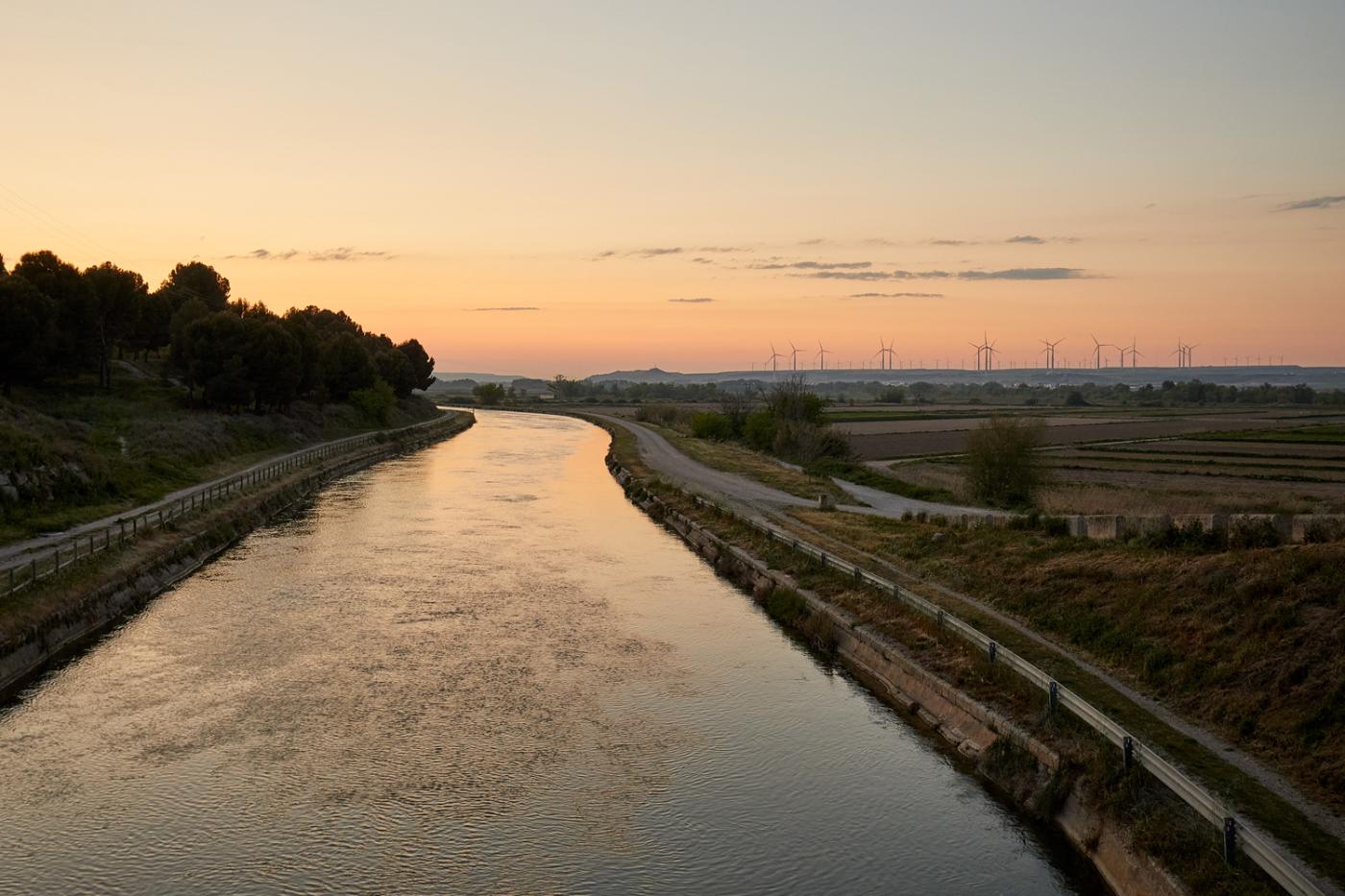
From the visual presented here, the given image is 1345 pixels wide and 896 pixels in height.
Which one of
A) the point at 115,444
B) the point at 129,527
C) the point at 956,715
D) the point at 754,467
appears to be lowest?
the point at 956,715

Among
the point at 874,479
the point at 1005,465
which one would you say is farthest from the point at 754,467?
the point at 1005,465

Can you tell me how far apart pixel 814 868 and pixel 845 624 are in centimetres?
1265

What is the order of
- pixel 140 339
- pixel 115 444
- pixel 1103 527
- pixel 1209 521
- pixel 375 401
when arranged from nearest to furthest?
pixel 1209 521
pixel 1103 527
pixel 115 444
pixel 140 339
pixel 375 401

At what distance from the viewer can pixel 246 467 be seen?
5988 cm

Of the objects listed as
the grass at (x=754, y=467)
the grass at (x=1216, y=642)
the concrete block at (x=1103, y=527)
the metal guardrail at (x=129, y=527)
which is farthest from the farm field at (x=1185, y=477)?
the metal guardrail at (x=129, y=527)

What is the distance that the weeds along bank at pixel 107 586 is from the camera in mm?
23625

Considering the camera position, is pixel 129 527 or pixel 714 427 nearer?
pixel 129 527

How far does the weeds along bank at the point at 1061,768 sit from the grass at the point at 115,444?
24.8 meters

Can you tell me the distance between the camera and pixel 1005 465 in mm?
53125

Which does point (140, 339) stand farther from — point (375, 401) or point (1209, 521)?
point (1209, 521)

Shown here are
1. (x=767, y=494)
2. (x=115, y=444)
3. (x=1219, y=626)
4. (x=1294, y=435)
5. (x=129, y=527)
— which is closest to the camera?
(x=1219, y=626)

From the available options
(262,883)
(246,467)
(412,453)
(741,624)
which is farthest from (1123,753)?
(412,453)

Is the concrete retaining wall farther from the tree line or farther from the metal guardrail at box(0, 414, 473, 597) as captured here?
the tree line

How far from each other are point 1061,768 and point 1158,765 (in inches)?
92.5
